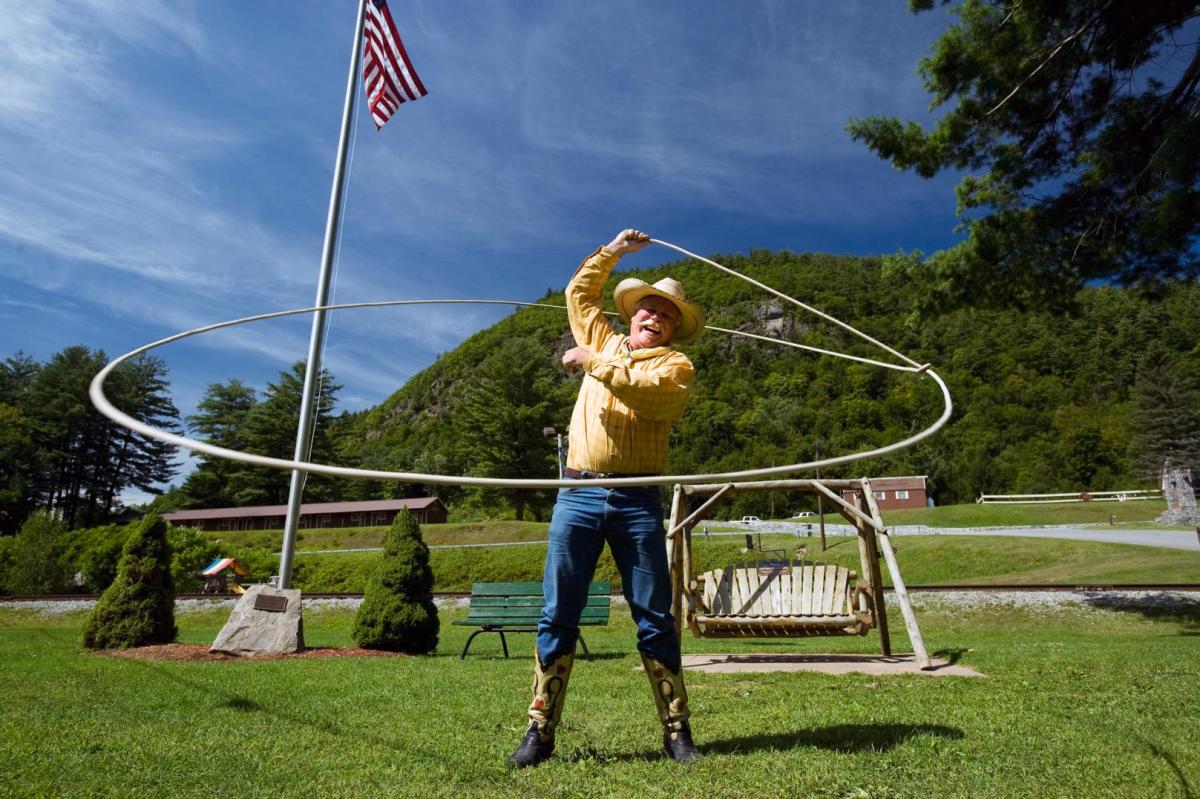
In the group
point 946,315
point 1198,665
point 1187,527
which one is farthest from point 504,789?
point 1187,527

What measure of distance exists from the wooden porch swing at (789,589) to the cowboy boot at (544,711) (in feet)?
13.2

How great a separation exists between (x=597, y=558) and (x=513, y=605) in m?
6.57

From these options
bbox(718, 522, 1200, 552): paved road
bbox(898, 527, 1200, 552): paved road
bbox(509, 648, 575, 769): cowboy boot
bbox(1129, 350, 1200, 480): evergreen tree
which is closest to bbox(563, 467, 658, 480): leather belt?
bbox(509, 648, 575, 769): cowboy boot

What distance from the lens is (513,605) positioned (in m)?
9.51

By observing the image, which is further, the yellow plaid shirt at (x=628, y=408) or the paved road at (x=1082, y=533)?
the paved road at (x=1082, y=533)

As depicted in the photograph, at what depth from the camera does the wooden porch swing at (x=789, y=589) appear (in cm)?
748

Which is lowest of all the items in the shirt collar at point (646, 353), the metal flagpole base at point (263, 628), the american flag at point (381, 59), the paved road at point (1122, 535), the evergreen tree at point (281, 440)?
the metal flagpole base at point (263, 628)

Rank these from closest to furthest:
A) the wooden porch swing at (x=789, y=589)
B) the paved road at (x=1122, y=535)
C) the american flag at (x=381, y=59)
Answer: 1. the wooden porch swing at (x=789, y=589)
2. the american flag at (x=381, y=59)
3. the paved road at (x=1122, y=535)

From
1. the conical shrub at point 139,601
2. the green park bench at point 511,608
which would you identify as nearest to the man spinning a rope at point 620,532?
the green park bench at point 511,608

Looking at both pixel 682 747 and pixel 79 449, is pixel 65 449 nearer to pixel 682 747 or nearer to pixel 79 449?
pixel 79 449

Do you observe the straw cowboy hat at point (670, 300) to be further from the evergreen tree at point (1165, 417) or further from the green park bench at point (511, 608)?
the evergreen tree at point (1165, 417)

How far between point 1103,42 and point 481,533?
2662 cm

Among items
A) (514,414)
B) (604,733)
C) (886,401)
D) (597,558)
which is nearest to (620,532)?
(597,558)

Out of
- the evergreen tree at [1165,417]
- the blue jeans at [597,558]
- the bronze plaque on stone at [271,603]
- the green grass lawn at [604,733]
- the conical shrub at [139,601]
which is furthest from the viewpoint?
the evergreen tree at [1165,417]
